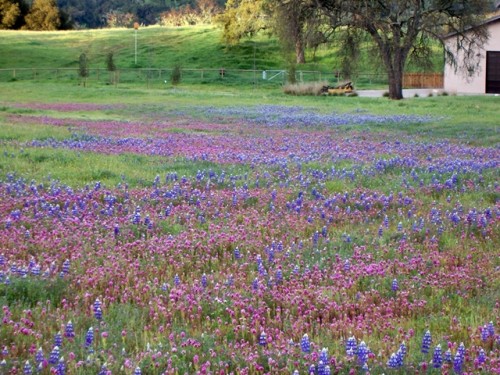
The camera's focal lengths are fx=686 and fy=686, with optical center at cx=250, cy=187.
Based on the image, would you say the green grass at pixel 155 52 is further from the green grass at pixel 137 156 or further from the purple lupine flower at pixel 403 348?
the purple lupine flower at pixel 403 348

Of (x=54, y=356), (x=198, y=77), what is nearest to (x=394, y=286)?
(x=54, y=356)

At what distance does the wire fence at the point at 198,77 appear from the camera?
219ft

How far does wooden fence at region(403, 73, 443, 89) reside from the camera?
68375mm

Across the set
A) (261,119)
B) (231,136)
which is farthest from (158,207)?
(261,119)

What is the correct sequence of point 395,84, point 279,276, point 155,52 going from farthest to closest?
point 155,52
point 395,84
point 279,276

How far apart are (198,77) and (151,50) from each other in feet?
65.8

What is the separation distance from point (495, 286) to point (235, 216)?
10.7 ft

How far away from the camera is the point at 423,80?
69250 mm

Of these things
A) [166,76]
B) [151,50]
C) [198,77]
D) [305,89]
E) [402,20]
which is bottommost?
[305,89]

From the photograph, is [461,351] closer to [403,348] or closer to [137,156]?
[403,348]

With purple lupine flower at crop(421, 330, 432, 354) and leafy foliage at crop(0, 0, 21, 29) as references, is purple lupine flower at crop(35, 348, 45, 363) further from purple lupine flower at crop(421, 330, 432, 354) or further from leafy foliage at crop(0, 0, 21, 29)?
leafy foliage at crop(0, 0, 21, 29)

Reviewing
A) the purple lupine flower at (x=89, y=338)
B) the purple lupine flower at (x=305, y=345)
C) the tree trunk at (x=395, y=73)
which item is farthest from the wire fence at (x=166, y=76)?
the purple lupine flower at (x=305, y=345)

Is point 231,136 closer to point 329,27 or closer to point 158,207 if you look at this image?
point 158,207

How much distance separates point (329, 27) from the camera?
42625mm
